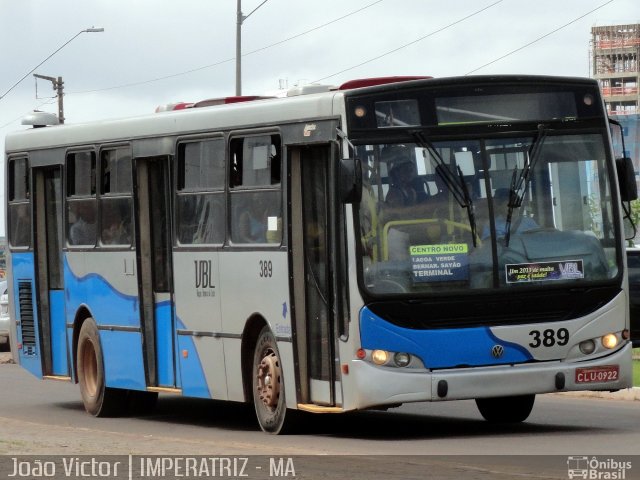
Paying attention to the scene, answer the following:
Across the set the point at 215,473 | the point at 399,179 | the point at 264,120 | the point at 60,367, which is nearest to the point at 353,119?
the point at 399,179

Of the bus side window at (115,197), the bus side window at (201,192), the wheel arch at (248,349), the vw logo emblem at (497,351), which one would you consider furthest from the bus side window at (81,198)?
the vw logo emblem at (497,351)

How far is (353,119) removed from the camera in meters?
14.1

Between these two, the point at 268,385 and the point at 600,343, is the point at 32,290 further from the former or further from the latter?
the point at 600,343

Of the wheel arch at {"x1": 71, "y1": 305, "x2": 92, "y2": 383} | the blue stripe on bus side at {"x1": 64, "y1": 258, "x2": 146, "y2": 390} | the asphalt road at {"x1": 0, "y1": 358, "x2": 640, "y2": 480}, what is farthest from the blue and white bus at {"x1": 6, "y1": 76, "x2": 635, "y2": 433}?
the wheel arch at {"x1": 71, "y1": 305, "x2": 92, "y2": 383}

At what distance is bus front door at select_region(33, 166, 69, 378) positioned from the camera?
1998cm

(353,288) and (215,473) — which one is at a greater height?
(353,288)

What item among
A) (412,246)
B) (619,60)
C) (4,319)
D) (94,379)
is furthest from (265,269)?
(619,60)

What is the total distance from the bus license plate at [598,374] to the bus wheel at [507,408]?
4.81 ft

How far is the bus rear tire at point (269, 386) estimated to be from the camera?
50.1 ft

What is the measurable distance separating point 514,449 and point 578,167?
275 cm

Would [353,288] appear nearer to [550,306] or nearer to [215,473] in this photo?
[550,306]

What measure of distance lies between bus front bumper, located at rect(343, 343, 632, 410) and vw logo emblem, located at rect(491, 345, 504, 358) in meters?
0.10

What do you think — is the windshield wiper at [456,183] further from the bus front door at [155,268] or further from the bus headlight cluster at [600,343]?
the bus front door at [155,268]

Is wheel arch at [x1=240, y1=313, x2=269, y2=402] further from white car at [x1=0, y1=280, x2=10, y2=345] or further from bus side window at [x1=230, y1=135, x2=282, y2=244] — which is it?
white car at [x1=0, y1=280, x2=10, y2=345]
